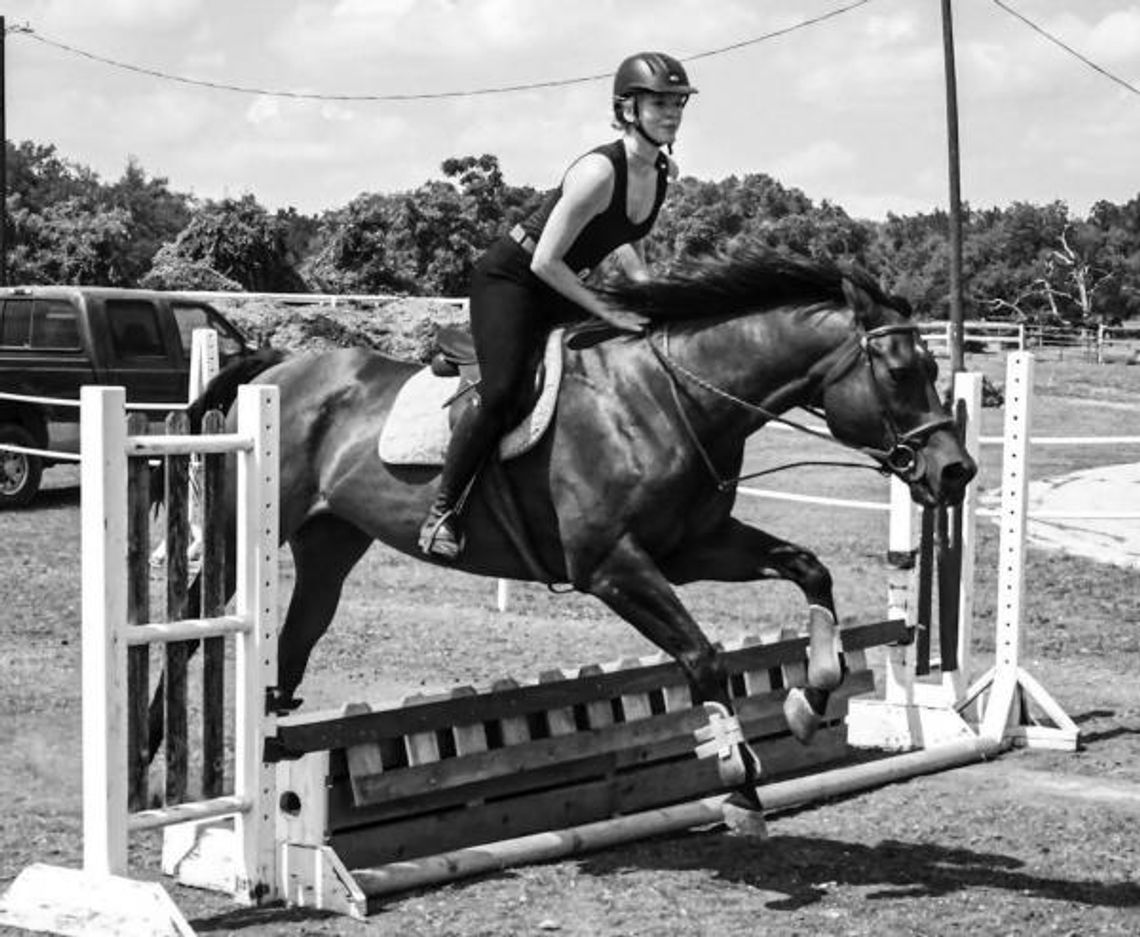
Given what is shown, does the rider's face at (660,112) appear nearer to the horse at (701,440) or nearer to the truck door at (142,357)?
the horse at (701,440)

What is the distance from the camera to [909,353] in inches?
243

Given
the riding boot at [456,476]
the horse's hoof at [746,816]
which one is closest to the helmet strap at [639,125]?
the riding boot at [456,476]

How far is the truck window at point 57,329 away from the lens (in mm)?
18766

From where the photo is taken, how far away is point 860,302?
6.30 metres

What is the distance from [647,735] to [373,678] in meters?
3.55

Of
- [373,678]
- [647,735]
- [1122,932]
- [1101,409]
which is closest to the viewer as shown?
[1122,932]

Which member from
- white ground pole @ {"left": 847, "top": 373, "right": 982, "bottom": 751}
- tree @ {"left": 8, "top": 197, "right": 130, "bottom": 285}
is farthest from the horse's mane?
tree @ {"left": 8, "top": 197, "right": 130, "bottom": 285}

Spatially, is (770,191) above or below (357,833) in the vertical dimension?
above

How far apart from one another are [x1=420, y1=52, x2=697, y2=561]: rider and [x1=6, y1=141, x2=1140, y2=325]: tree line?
0.93ft

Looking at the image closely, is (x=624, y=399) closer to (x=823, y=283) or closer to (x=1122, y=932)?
(x=823, y=283)

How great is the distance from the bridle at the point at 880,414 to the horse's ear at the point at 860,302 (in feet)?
0.14

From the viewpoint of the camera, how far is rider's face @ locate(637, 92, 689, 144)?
6523 mm

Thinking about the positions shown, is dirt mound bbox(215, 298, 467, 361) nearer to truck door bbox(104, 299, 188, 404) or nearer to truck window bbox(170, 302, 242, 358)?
truck window bbox(170, 302, 242, 358)

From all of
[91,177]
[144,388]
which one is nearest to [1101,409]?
[144,388]
